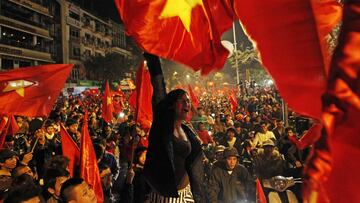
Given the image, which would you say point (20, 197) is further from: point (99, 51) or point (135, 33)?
point (99, 51)

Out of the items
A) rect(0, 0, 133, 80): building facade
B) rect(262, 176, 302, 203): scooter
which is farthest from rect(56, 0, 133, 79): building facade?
rect(262, 176, 302, 203): scooter

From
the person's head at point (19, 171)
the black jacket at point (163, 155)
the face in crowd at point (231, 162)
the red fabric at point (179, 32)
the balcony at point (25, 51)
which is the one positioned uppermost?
the balcony at point (25, 51)

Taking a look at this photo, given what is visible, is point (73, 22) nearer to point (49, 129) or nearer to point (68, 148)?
point (49, 129)

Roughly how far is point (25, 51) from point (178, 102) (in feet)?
168

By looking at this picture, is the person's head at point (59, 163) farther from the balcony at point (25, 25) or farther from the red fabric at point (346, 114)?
the balcony at point (25, 25)

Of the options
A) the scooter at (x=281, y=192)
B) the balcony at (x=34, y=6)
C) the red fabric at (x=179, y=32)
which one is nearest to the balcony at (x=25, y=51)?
the balcony at (x=34, y=6)

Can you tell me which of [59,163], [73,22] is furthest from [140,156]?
[73,22]

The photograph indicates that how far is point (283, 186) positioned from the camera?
4199 mm

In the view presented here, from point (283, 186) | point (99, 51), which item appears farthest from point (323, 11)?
point (99, 51)

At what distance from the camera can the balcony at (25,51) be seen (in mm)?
45062

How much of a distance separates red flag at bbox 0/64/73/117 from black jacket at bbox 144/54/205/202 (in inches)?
145

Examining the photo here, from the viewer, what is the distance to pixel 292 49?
6.19 feet

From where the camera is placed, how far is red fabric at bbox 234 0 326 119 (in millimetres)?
1757

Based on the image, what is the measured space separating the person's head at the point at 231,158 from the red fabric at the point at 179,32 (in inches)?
94.4
